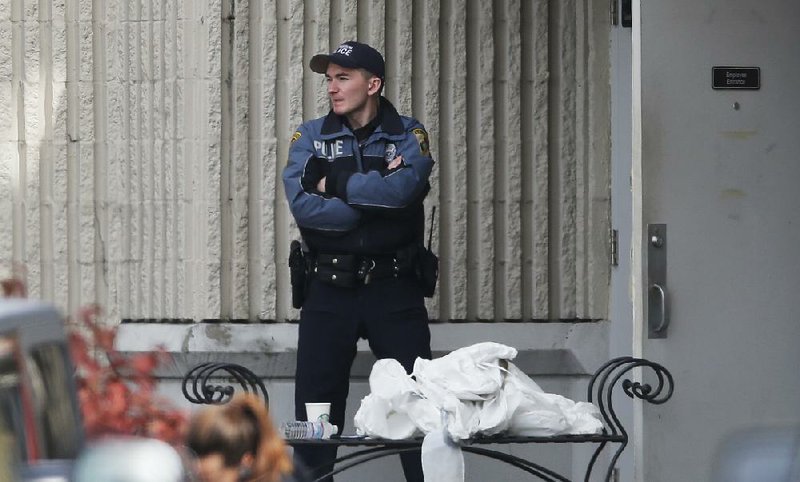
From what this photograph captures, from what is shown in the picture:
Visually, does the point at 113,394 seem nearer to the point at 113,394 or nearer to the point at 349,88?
the point at 113,394

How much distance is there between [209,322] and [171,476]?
493cm

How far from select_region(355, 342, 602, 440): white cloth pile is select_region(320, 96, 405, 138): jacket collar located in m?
1.36

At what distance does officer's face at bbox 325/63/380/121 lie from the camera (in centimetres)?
641

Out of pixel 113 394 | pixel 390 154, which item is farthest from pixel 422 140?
pixel 113 394

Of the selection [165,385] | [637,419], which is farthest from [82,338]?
[165,385]

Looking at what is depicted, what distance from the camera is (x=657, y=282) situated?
5.97 m

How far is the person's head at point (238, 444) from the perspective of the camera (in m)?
2.86

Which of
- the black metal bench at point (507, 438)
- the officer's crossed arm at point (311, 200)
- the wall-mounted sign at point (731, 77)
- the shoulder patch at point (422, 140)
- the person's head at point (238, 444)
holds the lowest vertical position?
the black metal bench at point (507, 438)

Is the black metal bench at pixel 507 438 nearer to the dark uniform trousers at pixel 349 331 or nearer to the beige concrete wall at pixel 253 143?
the dark uniform trousers at pixel 349 331

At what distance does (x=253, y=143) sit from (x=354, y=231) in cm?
112

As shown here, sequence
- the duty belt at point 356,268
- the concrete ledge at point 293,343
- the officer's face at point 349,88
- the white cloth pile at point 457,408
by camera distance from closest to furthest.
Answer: the white cloth pile at point 457,408 → the duty belt at point 356,268 → the officer's face at point 349,88 → the concrete ledge at point 293,343

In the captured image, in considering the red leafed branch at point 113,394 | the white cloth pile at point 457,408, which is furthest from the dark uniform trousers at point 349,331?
the red leafed branch at point 113,394

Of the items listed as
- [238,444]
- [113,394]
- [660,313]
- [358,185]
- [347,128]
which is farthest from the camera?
[347,128]

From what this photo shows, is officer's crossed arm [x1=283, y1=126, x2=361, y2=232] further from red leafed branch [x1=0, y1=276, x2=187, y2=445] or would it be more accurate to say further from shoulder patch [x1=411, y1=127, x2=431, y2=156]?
red leafed branch [x1=0, y1=276, x2=187, y2=445]
